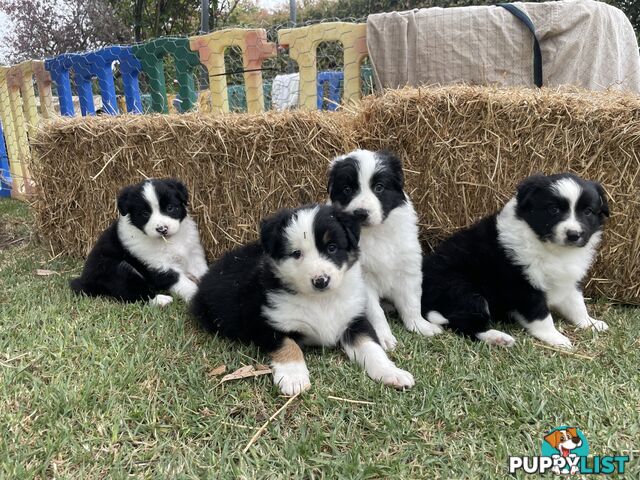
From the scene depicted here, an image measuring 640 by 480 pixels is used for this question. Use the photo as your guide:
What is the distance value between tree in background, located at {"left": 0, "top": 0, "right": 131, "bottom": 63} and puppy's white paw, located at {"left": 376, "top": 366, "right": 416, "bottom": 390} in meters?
14.4

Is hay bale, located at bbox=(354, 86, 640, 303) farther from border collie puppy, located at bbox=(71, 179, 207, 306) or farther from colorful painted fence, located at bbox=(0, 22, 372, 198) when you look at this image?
border collie puppy, located at bbox=(71, 179, 207, 306)

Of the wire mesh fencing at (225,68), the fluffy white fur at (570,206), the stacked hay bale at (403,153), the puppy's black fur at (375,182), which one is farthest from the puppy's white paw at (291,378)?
the wire mesh fencing at (225,68)

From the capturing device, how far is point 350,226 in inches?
113

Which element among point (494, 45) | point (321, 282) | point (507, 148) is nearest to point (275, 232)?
point (321, 282)

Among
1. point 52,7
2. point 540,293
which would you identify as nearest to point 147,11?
point 52,7

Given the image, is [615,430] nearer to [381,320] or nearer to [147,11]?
[381,320]

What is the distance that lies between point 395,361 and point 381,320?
40 centimetres

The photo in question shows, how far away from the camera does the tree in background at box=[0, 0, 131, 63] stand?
46.3 feet

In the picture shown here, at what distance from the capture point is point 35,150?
518 centimetres

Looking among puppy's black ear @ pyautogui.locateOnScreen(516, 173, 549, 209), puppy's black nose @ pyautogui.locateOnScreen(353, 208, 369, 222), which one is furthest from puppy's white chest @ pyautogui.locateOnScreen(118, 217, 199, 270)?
puppy's black ear @ pyautogui.locateOnScreen(516, 173, 549, 209)

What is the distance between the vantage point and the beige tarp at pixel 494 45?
4.66 meters

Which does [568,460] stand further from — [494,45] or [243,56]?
[243,56]

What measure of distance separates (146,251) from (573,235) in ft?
10.3

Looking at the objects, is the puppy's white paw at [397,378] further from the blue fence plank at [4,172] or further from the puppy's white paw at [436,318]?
the blue fence plank at [4,172]
